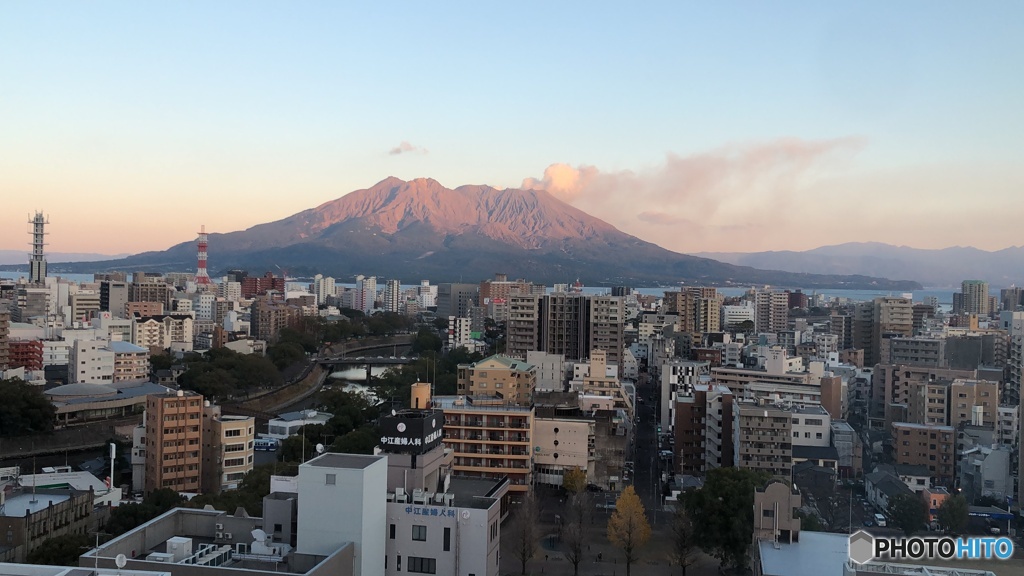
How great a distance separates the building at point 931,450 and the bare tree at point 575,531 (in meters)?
6.12

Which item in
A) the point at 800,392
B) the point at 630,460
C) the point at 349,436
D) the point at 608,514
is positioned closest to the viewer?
the point at 608,514

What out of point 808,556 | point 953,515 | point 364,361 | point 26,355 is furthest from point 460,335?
point 808,556

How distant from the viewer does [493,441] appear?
11.7 meters

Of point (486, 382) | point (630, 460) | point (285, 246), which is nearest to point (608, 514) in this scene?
point (630, 460)

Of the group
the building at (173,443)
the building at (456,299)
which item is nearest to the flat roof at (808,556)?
the building at (173,443)

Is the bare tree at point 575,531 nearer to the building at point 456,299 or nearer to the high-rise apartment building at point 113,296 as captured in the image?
the high-rise apartment building at point 113,296

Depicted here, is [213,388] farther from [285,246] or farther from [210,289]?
[285,246]

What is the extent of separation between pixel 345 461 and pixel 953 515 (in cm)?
825

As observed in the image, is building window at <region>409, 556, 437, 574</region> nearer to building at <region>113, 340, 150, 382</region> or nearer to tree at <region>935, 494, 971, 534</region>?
tree at <region>935, 494, 971, 534</region>

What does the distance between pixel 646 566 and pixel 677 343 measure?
18.6 m

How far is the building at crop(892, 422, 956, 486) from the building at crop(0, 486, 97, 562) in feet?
37.6

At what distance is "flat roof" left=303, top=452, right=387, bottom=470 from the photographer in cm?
550

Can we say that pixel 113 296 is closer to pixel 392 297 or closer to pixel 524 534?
pixel 392 297

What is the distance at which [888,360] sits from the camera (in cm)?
2339
